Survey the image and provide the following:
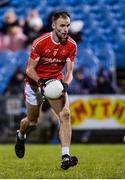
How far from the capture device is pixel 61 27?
23.0 ft

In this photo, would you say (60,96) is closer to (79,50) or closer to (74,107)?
(74,107)

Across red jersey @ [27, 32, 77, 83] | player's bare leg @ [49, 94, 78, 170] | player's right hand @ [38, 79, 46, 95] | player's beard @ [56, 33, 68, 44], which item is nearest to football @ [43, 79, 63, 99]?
player's right hand @ [38, 79, 46, 95]

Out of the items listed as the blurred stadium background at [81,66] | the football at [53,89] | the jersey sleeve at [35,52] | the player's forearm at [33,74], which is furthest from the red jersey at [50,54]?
the blurred stadium background at [81,66]

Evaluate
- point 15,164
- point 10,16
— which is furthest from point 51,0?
point 15,164

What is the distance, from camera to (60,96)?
7.09m

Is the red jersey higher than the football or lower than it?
higher

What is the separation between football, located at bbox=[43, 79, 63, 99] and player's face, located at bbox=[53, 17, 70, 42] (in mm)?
574

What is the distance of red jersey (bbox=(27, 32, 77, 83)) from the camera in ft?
23.8

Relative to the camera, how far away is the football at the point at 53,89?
698cm

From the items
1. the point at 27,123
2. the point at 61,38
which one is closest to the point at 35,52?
the point at 61,38

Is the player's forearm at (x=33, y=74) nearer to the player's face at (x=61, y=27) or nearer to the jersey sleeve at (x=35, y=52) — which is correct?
the jersey sleeve at (x=35, y=52)

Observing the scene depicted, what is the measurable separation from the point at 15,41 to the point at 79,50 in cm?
219

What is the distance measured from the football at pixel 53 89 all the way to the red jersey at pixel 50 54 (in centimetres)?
37

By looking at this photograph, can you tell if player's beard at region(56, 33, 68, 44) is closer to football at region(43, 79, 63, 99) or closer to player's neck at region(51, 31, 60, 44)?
player's neck at region(51, 31, 60, 44)
